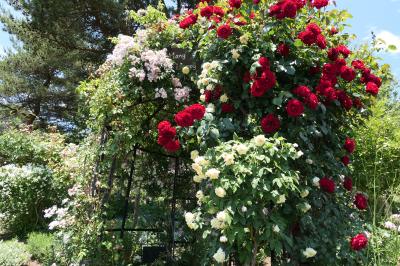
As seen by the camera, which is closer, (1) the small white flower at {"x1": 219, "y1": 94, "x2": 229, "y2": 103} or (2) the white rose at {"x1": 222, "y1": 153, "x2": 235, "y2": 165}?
(2) the white rose at {"x1": 222, "y1": 153, "x2": 235, "y2": 165}

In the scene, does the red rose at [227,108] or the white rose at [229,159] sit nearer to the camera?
the white rose at [229,159]

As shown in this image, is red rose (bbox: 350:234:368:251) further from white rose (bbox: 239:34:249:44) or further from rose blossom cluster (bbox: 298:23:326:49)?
A: white rose (bbox: 239:34:249:44)

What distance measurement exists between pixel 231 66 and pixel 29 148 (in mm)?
5393

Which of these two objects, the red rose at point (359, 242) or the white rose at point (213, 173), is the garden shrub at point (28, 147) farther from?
the red rose at point (359, 242)

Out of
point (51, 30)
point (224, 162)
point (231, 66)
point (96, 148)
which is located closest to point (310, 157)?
point (224, 162)

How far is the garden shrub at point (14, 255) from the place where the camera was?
3.98m

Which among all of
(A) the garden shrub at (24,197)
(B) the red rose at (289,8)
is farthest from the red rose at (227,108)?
(A) the garden shrub at (24,197)

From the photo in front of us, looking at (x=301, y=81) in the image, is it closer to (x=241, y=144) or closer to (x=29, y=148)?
(x=241, y=144)

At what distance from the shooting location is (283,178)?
209 cm

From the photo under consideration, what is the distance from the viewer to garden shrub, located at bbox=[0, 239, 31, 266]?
398 cm

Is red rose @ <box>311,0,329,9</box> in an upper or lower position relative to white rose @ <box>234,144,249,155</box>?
upper

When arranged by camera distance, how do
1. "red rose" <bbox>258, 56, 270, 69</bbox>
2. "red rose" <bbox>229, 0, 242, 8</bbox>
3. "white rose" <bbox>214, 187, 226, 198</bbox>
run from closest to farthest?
"white rose" <bbox>214, 187, 226, 198</bbox>, "red rose" <bbox>258, 56, 270, 69</bbox>, "red rose" <bbox>229, 0, 242, 8</bbox>

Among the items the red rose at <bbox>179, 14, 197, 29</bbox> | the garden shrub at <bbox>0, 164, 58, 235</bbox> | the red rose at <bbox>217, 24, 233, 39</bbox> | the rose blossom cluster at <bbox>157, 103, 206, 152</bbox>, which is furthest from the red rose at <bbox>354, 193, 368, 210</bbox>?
the garden shrub at <bbox>0, 164, 58, 235</bbox>

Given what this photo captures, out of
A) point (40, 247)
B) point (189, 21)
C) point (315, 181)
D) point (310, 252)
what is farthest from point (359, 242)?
point (40, 247)
